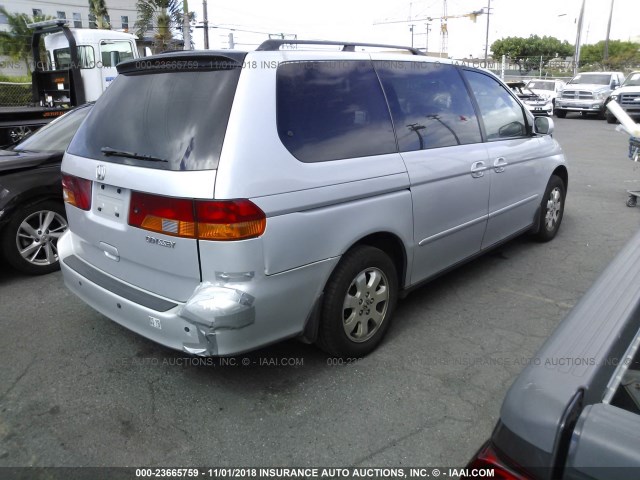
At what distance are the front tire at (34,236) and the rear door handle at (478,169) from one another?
371 centimetres

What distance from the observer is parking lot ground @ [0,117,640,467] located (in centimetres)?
252

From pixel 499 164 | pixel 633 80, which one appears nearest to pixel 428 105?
pixel 499 164

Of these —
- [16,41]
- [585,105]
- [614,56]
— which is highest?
[16,41]

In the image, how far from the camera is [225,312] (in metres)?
2.46

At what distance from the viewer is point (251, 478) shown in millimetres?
2371

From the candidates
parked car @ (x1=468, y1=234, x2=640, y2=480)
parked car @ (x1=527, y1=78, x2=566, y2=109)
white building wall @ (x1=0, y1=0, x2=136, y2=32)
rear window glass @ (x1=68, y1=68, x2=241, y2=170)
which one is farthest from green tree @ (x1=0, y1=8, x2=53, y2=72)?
parked car @ (x1=468, y1=234, x2=640, y2=480)

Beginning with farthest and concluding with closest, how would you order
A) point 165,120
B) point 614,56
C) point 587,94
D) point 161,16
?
point 614,56
point 161,16
point 587,94
point 165,120

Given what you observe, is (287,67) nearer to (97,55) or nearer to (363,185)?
(363,185)

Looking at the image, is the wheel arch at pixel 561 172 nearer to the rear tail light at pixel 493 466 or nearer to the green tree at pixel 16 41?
the rear tail light at pixel 493 466

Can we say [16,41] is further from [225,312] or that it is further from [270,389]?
[225,312]

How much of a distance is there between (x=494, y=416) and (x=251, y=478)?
1324 mm

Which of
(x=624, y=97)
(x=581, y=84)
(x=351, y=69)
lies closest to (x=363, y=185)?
(x=351, y=69)

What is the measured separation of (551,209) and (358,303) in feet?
10.8

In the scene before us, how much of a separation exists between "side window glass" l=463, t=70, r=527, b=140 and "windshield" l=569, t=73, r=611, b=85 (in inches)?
855
